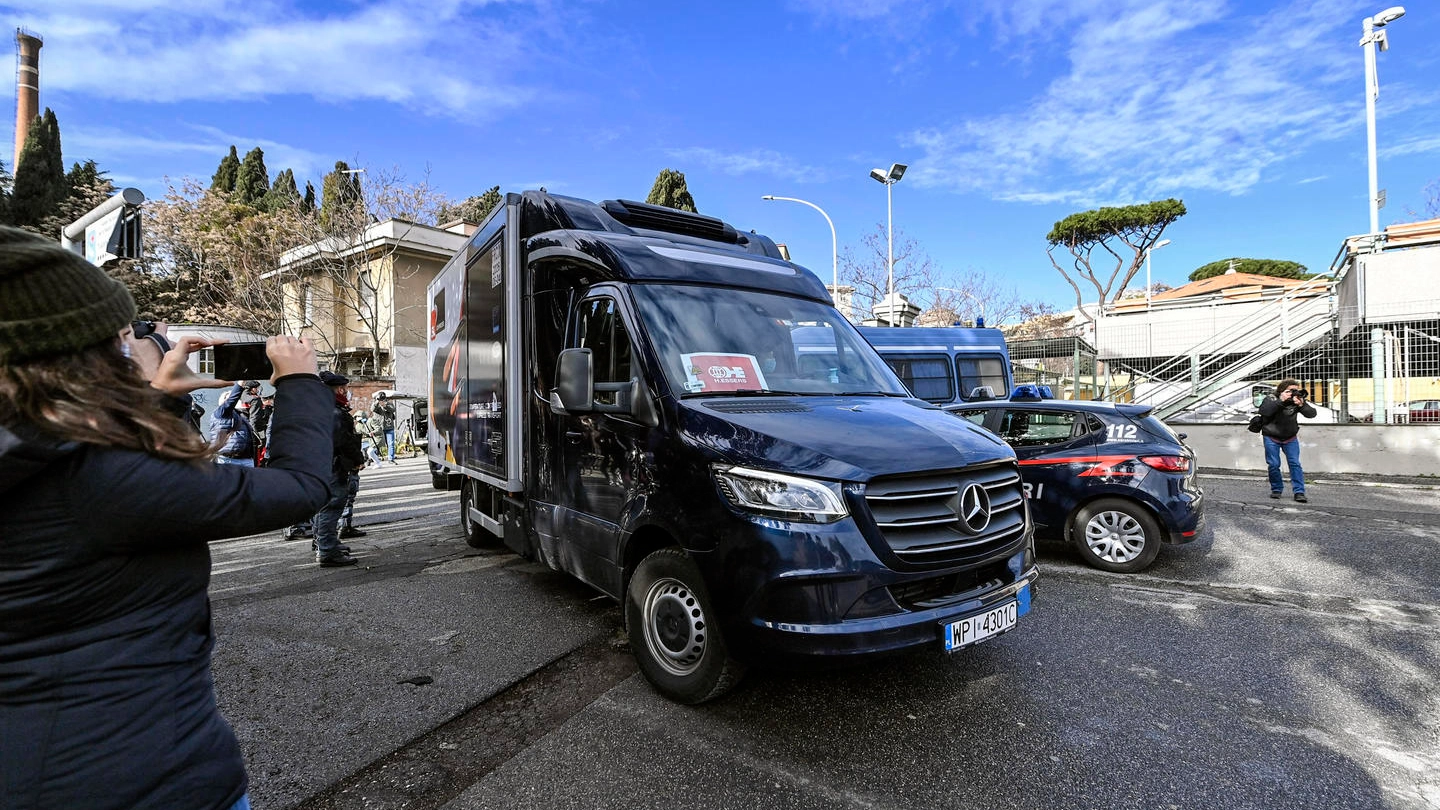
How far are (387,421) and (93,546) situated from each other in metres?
19.7

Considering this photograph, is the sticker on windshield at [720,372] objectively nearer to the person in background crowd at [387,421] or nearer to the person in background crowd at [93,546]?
the person in background crowd at [93,546]

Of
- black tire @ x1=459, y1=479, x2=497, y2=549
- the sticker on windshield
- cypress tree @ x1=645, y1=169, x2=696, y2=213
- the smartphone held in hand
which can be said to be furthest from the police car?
cypress tree @ x1=645, y1=169, x2=696, y2=213

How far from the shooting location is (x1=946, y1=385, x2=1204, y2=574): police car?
5.94 m

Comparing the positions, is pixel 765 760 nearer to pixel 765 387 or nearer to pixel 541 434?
pixel 765 387

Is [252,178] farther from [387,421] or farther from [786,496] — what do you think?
[786,496]

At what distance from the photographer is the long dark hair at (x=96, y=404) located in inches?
44.8

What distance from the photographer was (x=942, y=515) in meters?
3.14

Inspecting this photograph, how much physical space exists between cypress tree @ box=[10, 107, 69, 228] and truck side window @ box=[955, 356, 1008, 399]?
140 ft

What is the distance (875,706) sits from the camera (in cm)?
347

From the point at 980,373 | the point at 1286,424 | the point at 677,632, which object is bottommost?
the point at 677,632

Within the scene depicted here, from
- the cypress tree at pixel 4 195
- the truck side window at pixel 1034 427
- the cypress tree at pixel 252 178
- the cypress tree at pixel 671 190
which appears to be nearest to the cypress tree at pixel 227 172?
the cypress tree at pixel 252 178

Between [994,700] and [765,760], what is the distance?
129 cm

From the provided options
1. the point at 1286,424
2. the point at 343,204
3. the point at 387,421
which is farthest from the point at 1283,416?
the point at 343,204

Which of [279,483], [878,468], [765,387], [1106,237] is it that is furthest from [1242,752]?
[1106,237]
